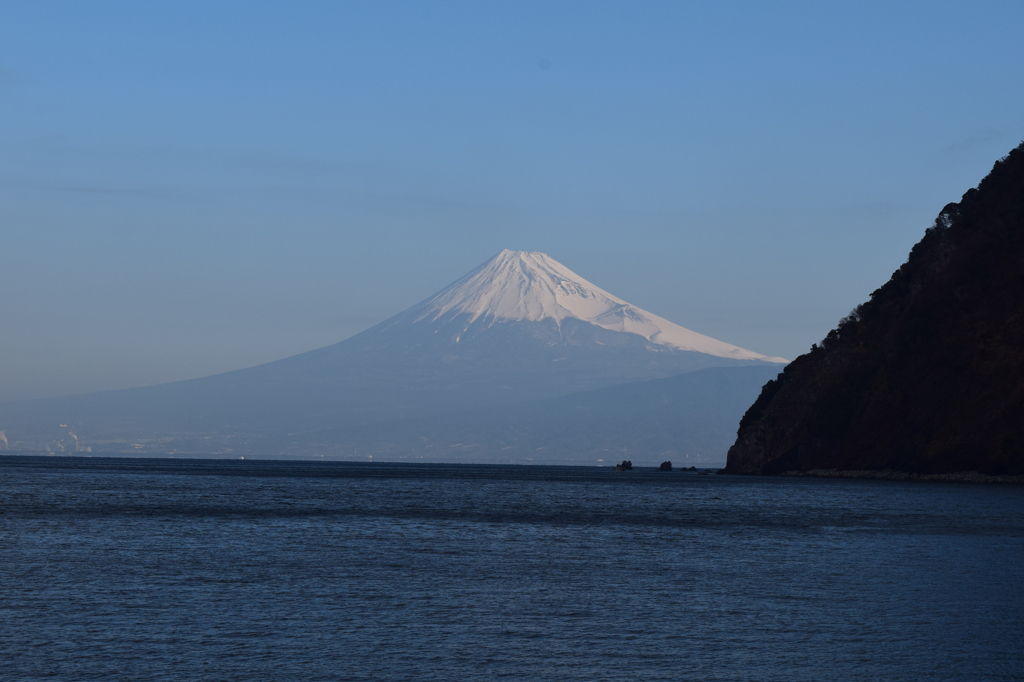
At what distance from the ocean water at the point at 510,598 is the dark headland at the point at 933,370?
39533 mm

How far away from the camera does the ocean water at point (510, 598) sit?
2444 cm

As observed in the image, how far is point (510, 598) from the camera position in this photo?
34000 millimetres

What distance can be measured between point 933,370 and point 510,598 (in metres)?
91.9

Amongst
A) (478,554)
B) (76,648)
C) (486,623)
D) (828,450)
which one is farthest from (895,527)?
(828,450)

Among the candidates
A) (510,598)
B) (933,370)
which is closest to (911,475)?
(933,370)

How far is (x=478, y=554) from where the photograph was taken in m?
47.2

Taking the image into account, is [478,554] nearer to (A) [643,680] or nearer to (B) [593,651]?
(B) [593,651]

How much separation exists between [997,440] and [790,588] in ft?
250

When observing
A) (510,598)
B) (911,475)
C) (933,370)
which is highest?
(933,370)

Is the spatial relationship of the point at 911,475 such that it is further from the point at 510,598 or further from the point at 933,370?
the point at 510,598

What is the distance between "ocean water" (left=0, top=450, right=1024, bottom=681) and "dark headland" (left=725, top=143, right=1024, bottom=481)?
1556 inches

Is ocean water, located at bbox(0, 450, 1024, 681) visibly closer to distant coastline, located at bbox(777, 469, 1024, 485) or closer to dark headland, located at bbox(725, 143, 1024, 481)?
distant coastline, located at bbox(777, 469, 1024, 485)

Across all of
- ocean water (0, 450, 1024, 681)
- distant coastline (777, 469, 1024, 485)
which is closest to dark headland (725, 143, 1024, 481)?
distant coastline (777, 469, 1024, 485)

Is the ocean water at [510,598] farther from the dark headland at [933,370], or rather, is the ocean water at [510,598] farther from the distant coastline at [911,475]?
the dark headland at [933,370]
